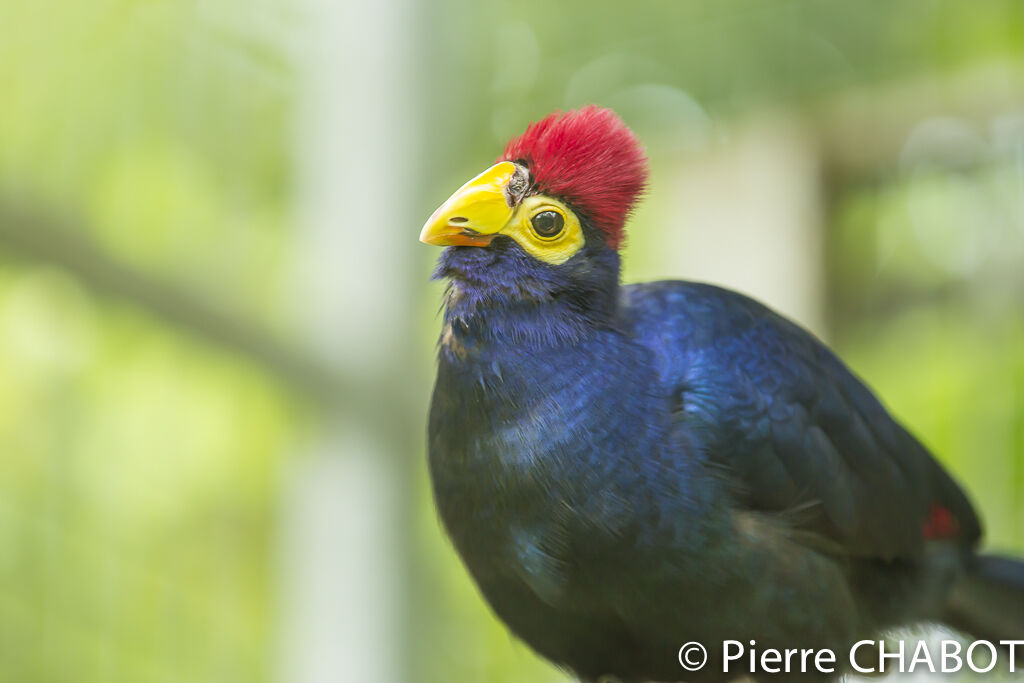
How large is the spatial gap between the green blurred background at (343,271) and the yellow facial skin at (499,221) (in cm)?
65

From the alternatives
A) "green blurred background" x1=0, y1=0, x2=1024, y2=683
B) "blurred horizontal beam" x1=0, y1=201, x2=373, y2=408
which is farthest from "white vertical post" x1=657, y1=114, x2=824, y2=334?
"blurred horizontal beam" x1=0, y1=201, x2=373, y2=408

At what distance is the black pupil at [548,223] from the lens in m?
0.66

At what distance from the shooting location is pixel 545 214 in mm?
656

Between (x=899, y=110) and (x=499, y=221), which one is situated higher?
(x=899, y=110)

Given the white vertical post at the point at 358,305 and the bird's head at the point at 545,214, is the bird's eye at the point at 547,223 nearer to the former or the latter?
the bird's head at the point at 545,214

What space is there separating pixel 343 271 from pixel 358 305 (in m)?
0.05

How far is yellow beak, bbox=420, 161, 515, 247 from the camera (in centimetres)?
64

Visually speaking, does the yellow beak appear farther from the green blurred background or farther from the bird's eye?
the green blurred background

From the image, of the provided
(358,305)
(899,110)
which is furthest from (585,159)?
(899,110)

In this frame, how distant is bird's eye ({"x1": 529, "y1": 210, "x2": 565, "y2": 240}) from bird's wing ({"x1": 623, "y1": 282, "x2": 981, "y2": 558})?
10 cm

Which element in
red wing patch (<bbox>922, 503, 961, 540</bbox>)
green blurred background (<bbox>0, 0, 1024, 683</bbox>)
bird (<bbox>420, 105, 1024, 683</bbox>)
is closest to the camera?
bird (<bbox>420, 105, 1024, 683</bbox>)

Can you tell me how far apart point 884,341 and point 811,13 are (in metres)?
0.52

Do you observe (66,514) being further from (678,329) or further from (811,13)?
(811,13)

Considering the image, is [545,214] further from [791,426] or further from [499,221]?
[791,426]
